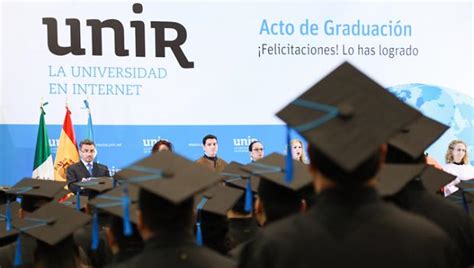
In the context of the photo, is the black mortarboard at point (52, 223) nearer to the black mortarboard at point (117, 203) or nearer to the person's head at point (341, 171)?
the black mortarboard at point (117, 203)

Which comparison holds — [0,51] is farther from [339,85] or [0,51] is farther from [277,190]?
[339,85]

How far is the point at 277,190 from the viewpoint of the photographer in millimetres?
3047

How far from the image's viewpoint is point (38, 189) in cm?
421

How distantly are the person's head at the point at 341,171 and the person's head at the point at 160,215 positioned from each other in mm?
615

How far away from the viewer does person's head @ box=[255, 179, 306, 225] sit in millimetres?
2893

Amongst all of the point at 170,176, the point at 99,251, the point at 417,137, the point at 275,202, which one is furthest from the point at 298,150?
the point at 170,176

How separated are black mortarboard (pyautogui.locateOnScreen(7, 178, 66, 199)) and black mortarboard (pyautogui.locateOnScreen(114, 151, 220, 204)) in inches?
65.3

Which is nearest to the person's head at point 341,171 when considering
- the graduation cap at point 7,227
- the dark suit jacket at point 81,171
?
the graduation cap at point 7,227

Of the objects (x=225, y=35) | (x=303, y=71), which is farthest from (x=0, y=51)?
(x=303, y=71)

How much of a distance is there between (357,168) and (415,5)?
8.90m

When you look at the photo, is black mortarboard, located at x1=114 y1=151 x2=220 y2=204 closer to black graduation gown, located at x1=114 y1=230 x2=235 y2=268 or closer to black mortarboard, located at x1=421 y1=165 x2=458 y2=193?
black graduation gown, located at x1=114 y1=230 x2=235 y2=268

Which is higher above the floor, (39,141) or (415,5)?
(415,5)

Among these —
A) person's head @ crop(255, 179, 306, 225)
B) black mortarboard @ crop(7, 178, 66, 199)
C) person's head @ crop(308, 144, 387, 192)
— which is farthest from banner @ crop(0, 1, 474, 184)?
person's head @ crop(308, 144, 387, 192)

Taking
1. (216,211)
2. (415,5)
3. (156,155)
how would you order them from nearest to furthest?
→ (156,155)
(216,211)
(415,5)
